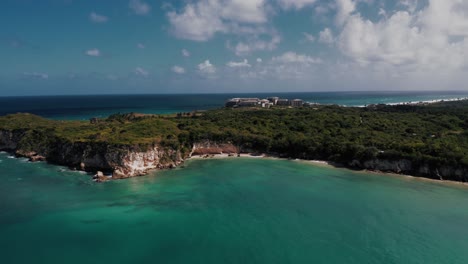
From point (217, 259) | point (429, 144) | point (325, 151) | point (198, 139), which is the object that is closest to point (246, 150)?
point (198, 139)

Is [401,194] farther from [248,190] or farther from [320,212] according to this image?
[248,190]

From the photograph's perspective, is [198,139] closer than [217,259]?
No

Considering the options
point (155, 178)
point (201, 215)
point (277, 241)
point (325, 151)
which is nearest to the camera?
point (277, 241)

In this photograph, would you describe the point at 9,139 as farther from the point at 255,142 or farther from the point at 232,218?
the point at 232,218

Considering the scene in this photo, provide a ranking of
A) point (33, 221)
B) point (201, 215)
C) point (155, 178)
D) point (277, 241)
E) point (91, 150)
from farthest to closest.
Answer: point (91, 150), point (155, 178), point (201, 215), point (33, 221), point (277, 241)

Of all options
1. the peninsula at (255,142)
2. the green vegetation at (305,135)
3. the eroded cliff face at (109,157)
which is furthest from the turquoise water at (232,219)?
the green vegetation at (305,135)

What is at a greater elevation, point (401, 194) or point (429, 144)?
point (429, 144)

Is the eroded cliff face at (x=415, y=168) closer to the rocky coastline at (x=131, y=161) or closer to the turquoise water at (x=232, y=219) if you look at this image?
the rocky coastline at (x=131, y=161)
